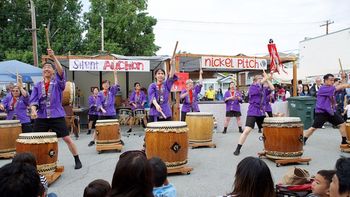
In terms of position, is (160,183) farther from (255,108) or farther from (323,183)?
(255,108)

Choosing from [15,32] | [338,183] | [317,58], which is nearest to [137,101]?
[338,183]

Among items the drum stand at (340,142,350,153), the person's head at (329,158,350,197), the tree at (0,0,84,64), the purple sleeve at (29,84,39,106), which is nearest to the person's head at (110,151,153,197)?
the person's head at (329,158,350,197)

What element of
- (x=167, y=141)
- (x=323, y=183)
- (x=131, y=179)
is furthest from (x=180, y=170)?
(x=131, y=179)

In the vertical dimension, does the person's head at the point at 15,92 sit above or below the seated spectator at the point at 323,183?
above

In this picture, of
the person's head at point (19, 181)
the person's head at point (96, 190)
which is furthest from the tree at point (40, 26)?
the person's head at point (19, 181)

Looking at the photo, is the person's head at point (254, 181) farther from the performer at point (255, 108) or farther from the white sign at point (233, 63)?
the white sign at point (233, 63)

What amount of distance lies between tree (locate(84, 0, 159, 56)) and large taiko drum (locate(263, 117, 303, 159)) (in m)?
16.8

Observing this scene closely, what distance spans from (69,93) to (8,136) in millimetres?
2164

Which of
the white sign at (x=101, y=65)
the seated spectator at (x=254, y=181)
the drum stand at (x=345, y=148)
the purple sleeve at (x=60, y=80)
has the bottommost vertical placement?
the drum stand at (x=345, y=148)

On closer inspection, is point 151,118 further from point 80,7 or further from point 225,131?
point 80,7

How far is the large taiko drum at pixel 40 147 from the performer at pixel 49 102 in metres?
0.48

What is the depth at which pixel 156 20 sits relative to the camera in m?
23.1

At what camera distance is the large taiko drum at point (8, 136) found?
7297 millimetres

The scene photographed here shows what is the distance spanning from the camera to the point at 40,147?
5.13 m
